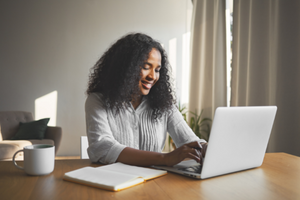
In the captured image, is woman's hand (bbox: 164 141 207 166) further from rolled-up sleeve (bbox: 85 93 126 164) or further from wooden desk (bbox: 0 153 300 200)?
rolled-up sleeve (bbox: 85 93 126 164)

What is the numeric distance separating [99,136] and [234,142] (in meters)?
0.54

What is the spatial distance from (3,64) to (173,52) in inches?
114

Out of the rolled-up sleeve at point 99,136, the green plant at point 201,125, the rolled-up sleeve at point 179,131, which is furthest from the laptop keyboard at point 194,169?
the green plant at point 201,125

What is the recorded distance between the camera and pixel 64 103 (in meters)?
4.44

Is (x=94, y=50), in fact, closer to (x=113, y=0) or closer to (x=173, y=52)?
(x=113, y=0)

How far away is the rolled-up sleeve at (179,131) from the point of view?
1341mm

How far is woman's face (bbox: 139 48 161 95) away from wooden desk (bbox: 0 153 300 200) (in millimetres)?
606

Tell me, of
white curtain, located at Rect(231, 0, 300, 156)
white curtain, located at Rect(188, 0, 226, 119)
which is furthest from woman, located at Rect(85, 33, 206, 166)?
white curtain, located at Rect(188, 0, 226, 119)

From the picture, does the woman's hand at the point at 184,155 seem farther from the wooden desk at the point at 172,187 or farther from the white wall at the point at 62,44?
the white wall at the point at 62,44

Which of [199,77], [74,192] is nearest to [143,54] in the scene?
[74,192]

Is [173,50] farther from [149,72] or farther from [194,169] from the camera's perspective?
[194,169]

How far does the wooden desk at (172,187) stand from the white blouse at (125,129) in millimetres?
175

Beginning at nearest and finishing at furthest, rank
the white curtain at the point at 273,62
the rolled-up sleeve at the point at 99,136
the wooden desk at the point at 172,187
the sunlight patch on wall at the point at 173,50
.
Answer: the wooden desk at the point at 172,187 → the rolled-up sleeve at the point at 99,136 → the white curtain at the point at 273,62 → the sunlight patch on wall at the point at 173,50

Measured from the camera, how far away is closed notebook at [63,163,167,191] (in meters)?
0.69
